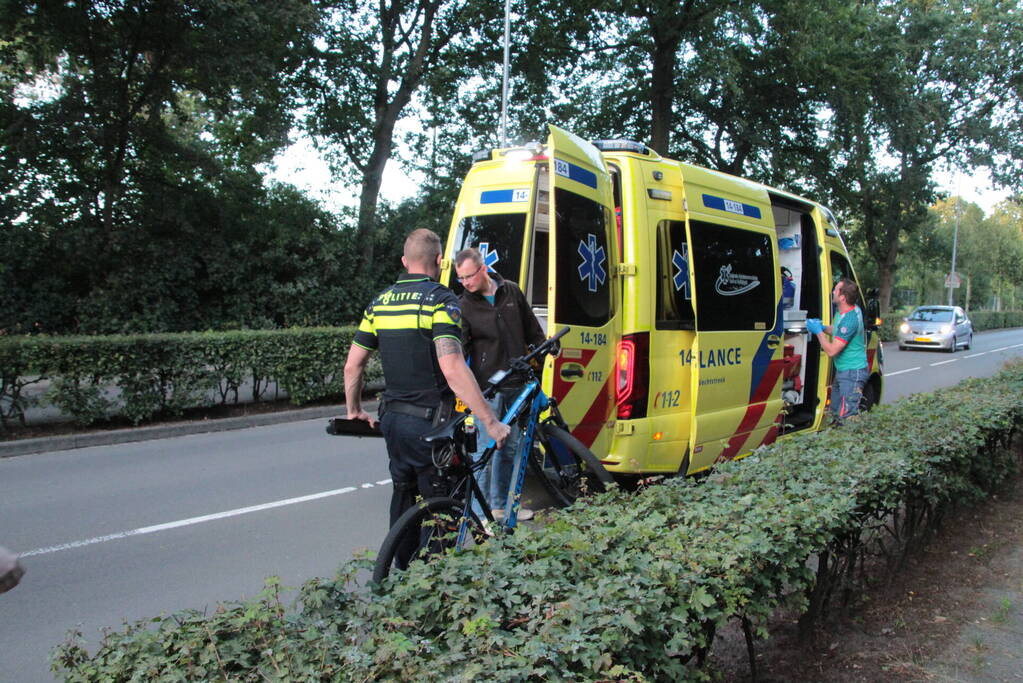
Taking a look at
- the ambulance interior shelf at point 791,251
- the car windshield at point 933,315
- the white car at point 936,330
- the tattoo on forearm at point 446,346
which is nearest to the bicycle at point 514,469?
the tattoo on forearm at point 446,346

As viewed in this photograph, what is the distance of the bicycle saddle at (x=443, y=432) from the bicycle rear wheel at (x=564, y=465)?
1.04m

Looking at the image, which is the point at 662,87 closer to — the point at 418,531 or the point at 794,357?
the point at 794,357

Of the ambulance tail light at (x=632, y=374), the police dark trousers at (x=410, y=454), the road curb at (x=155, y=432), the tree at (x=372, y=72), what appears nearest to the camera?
the police dark trousers at (x=410, y=454)

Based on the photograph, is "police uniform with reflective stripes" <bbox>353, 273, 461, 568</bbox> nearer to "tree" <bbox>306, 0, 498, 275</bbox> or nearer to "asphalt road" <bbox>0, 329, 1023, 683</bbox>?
"asphalt road" <bbox>0, 329, 1023, 683</bbox>

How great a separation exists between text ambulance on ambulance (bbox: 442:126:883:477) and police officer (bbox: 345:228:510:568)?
134cm

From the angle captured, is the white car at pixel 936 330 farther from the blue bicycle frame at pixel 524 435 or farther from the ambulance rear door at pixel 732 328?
the blue bicycle frame at pixel 524 435

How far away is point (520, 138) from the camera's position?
22750mm

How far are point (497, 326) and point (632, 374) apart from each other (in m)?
1.08

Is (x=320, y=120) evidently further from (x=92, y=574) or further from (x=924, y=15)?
(x=924, y=15)

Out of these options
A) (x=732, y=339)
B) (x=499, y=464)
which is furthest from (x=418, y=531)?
(x=732, y=339)

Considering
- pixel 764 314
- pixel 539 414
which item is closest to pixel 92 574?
pixel 539 414

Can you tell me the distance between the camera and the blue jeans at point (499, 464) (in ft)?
14.9

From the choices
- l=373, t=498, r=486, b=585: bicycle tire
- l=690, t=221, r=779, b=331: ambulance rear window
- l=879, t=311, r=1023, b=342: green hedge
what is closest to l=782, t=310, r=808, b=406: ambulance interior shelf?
l=690, t=221, r=779, b=331: ambulance rear window

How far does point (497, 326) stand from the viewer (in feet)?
15.5
